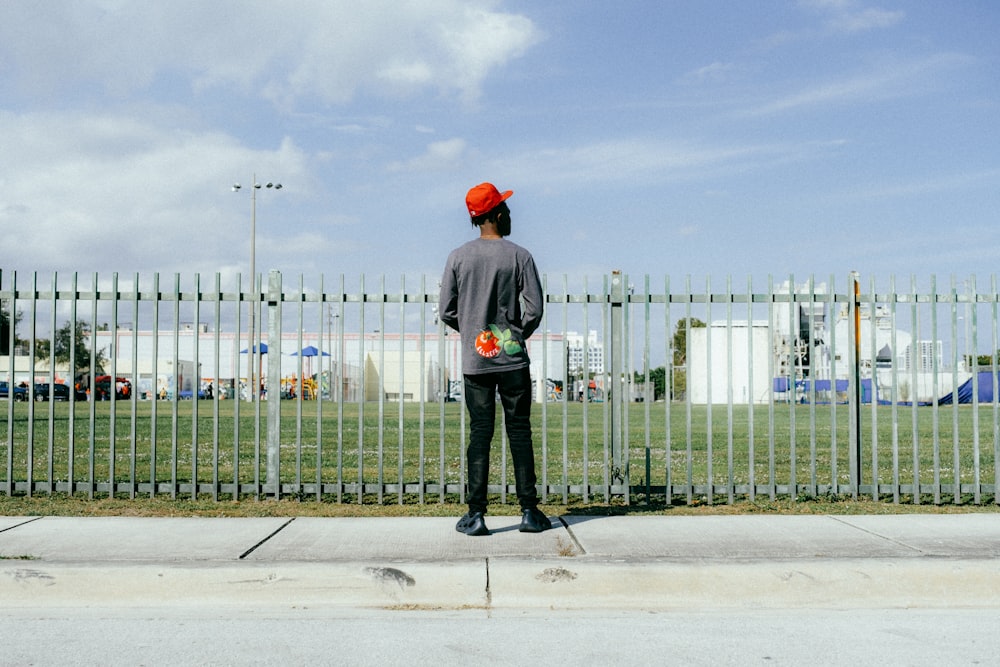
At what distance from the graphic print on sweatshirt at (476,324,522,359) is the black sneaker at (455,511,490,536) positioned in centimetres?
107

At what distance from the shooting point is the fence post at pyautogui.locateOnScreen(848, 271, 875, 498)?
763cm

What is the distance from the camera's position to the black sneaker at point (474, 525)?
20.0 feet

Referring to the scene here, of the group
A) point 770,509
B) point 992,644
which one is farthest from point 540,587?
point 770,509

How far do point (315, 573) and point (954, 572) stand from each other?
3.50 m

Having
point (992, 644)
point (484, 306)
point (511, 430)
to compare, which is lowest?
point (992, 644)

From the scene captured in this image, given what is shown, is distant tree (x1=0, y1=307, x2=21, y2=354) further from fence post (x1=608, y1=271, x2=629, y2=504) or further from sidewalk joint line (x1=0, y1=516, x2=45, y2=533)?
fence post (x1=608, y1=271, x2=629, y2=504)

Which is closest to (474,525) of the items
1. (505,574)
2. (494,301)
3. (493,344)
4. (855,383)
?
(505,574)

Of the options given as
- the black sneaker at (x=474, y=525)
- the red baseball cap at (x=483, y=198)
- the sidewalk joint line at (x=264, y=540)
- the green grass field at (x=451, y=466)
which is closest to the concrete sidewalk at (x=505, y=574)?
the sidewalk joint line at (x=264, y=540)

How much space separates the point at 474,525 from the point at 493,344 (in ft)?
3.92

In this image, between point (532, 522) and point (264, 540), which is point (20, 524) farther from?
point (532, 522)

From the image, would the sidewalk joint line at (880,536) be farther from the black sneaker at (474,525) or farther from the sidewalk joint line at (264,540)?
the sidewalk joint line at (264,540)

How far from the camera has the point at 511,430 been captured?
240 inches

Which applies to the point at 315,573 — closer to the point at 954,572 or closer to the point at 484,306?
the point at 484,306

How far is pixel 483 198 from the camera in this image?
19.8ft
